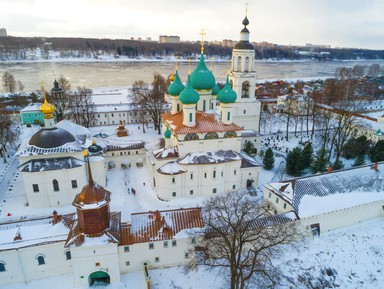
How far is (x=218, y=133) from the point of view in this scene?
20.4 m

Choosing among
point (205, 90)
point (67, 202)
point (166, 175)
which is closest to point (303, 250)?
point (166, 175)

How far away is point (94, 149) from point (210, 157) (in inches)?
363

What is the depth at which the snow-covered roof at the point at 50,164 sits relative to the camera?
60.3 ft

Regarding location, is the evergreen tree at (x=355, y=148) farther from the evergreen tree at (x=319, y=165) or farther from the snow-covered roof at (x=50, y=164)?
the snow-covered roof at (x=50, y=164)

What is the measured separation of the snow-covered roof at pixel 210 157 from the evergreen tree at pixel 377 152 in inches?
503

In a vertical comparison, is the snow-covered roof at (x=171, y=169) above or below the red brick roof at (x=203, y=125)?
below

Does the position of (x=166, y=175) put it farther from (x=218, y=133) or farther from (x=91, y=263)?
(x=91, y=263)

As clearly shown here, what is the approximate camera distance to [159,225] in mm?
14094

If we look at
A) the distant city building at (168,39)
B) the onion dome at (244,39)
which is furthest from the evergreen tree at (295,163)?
the distant city building at (168,39)

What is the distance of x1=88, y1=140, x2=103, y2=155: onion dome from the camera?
891 inches

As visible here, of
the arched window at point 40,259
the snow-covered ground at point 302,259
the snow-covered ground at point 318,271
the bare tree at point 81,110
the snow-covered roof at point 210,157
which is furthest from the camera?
the bare tree at point 81,110

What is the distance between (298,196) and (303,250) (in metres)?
2.99

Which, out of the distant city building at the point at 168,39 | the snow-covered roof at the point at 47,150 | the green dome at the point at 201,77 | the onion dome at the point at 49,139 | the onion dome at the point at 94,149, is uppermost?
the distant city building at the point at 168,39

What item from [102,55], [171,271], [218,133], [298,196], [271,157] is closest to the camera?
[171,271]
